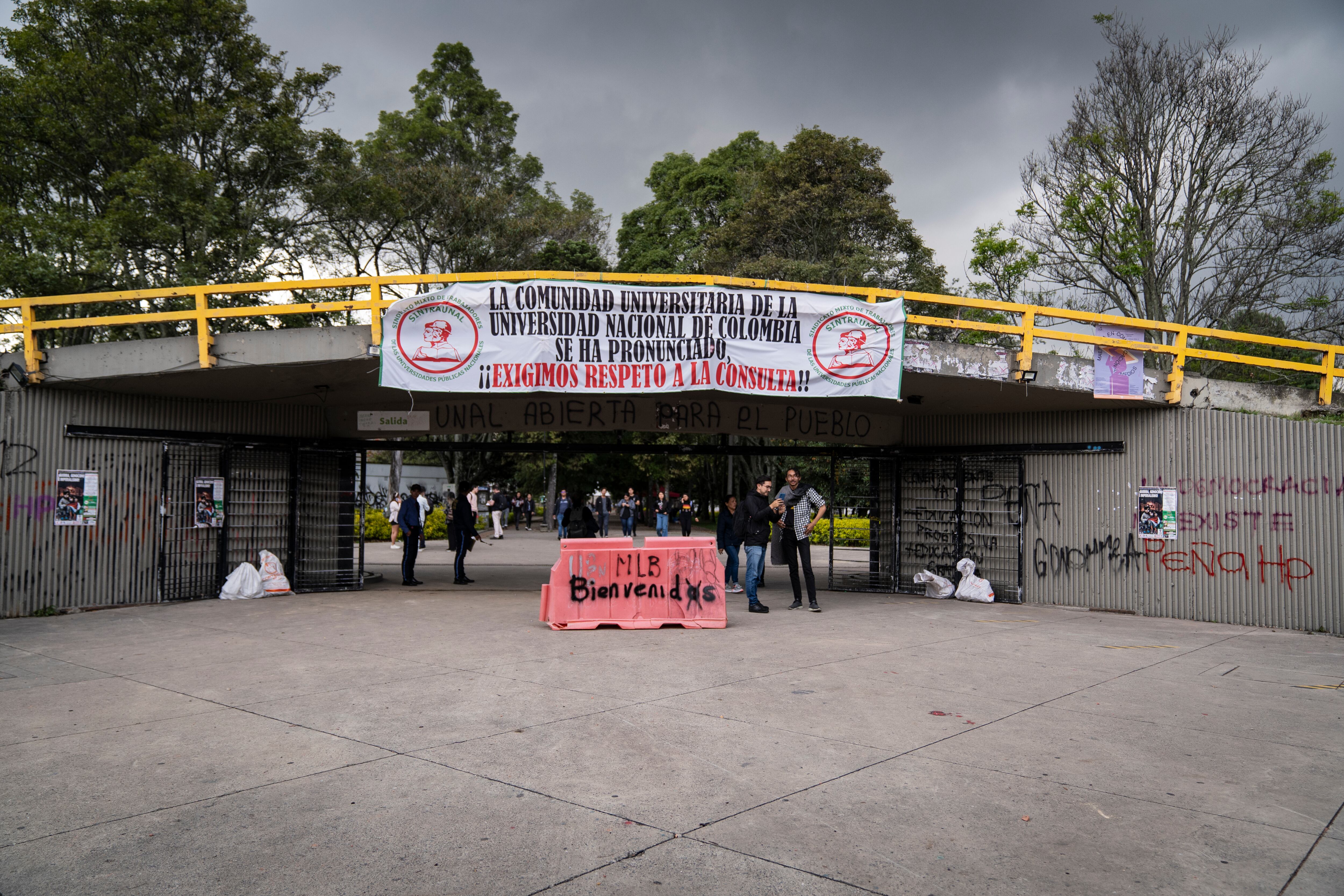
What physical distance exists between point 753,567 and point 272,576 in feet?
24.3

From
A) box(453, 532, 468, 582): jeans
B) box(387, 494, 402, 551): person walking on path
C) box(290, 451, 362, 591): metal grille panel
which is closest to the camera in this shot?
box(290, 451, 362, 591): metal grille panel

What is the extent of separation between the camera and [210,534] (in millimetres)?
12688

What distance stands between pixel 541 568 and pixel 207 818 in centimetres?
1493

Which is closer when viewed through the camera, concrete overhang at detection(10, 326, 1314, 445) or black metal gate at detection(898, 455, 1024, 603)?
concrete overhang at detection(10, 326, 1314, 445)

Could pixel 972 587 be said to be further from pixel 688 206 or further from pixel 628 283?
pixel 688 206

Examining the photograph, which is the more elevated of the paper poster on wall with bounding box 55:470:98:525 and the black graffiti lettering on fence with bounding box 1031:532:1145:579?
the paper poster on wall with bounding box 55:470:98:525

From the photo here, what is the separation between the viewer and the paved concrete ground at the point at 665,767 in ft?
11.3

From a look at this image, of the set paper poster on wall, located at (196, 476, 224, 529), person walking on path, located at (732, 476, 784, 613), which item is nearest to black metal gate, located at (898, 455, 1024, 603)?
person walking on path, located at (732, 476, 784, 613)

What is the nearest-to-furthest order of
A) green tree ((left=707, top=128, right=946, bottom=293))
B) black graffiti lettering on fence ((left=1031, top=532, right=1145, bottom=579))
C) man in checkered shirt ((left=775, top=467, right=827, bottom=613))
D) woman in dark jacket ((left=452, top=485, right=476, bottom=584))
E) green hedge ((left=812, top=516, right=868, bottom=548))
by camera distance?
1. man in checkered shirt ((left=775, top=467, right=827, bottom=613))
2. black graffiti lettering on fence ((left=1031, top=532, right=1145, bottom=579))
3. woman in dark jacket ((left=452, top=485, right=476, bottom=584))
4. green tree ((left=707, top=128, right=946, bottom=293))
5. green hedge ((left=812, top=516, right=868, bottom=548))

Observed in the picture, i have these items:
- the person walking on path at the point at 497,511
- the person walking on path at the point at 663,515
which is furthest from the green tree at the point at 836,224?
the person walking on path at the point at 497,511

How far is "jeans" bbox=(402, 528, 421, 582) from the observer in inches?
578

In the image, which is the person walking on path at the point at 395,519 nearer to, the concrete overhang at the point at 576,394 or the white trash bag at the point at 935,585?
the concrete overhang at the point at 576,394

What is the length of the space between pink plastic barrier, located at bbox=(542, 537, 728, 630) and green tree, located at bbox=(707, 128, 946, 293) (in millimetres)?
18476

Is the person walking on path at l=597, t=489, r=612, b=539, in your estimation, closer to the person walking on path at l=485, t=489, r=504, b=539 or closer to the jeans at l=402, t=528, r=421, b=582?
the person walking on path at l=485, t=489, r=504, b=539
